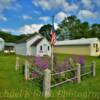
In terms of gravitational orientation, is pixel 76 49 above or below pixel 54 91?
above

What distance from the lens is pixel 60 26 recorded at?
8656 centimetres

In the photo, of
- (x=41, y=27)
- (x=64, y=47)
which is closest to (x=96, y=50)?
(x=64, y=47)

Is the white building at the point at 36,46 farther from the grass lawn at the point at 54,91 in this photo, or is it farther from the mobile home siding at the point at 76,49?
the grass lawn at the point at 54,91

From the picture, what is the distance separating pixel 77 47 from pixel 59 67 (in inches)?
1517

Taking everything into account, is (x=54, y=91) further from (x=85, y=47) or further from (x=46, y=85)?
(x=85, y=47)

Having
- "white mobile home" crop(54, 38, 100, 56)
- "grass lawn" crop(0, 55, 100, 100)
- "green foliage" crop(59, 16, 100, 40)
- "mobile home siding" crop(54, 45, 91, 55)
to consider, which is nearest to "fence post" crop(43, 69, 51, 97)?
"grass lawn" crop(0, 55, 100, 100)

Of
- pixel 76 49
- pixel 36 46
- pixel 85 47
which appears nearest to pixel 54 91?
pixel 36 46

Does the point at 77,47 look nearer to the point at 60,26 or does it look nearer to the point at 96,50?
the point at 96,50

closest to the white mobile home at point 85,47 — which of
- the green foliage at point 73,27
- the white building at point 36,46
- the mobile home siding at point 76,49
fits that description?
the mobile home siding at point 76,49

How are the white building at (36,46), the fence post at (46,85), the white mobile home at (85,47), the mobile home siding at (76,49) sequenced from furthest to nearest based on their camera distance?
the mobile home siding at (76,49) → the white mobile home at (85,47) → the white building at (36,46) → the fence post at (46,85)

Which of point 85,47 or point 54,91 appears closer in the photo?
point 54,91

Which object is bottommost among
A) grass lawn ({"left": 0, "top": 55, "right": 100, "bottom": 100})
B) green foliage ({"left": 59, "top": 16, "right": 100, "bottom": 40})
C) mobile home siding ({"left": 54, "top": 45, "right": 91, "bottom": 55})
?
grass lawn ({"left": 0, "top": 55, "right": 100, "bottom": 100})

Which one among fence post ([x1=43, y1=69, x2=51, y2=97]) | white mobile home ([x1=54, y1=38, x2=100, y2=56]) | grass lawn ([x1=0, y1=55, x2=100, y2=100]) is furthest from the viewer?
white mobile home ([x1=54, y1=38, x2=100, y2=56])

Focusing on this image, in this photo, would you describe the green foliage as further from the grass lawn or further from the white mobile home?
the grass lawn
